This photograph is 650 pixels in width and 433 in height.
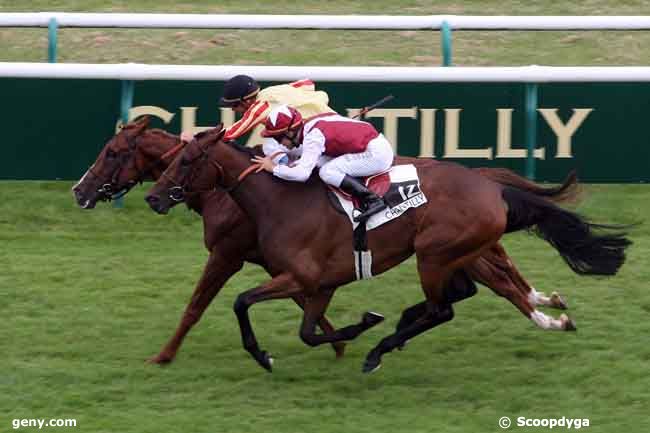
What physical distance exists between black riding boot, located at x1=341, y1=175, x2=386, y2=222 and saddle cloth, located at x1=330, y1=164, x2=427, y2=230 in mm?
28

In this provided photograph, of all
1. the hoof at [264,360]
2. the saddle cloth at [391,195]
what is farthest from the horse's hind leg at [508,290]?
the hoof at [264,360]

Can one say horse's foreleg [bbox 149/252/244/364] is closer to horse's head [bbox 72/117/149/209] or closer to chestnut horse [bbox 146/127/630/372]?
chestnut horse [bbox 146/127/630/372]

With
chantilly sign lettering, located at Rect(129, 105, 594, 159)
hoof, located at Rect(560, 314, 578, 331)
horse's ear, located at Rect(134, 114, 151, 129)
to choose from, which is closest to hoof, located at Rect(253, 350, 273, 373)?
horse's ear, located at Rect(134, 114, 151, 129)

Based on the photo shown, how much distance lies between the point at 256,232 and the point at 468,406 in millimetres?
1360

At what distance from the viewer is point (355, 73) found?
969 cm

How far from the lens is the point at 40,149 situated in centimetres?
985

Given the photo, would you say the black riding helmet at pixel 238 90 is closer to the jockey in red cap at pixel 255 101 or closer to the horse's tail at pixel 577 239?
the jockey in red cap at pixel 255 101

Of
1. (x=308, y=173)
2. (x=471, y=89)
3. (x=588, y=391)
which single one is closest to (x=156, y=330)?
(x=308, y=173)

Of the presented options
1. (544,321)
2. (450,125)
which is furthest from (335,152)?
(450,125)

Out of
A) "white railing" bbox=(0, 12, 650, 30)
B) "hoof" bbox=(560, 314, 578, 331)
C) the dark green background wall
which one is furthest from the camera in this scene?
"white railing" bbox=(0, 12, 650, 30)

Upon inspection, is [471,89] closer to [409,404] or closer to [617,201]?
[617,201]
